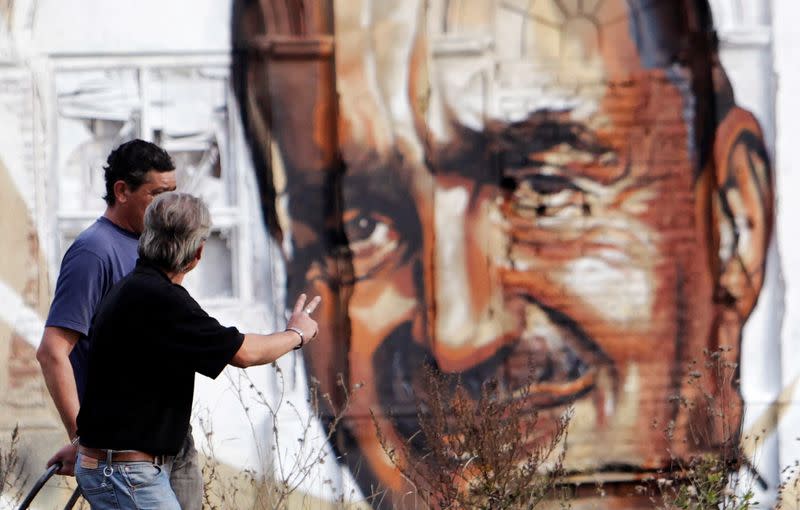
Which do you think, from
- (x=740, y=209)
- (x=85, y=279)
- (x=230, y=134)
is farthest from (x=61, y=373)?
(x=740, y=209)

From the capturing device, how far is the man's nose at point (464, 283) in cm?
633

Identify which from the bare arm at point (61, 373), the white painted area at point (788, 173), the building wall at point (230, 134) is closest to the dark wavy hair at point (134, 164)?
the bare arm at point (61, 373)

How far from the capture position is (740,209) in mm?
6492

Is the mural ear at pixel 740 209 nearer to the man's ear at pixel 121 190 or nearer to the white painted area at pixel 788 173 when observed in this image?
the white painted area at pixel 788 173

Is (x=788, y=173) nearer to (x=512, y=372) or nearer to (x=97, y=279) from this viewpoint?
(x=512, y=372)

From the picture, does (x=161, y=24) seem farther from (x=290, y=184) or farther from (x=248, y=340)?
(x=248, y=340)

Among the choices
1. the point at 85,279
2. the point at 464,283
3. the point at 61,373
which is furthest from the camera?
the point at 464,283

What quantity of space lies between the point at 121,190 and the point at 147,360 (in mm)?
880

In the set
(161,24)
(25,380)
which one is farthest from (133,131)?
(25,380)

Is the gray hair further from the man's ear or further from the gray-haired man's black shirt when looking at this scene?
the man's ear

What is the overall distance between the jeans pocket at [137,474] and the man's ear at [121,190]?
103 cm

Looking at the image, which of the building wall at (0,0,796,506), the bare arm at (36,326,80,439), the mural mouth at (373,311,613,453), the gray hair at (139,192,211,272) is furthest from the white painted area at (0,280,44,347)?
the gray hair at (139,192,211,272)

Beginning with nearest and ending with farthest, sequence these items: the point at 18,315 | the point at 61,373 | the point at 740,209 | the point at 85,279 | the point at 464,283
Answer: the point at 61,373 < the point at 85,279 < the point at 18,315 < the point at 464,283 < the point at 740,209

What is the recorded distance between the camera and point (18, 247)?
245 inches
